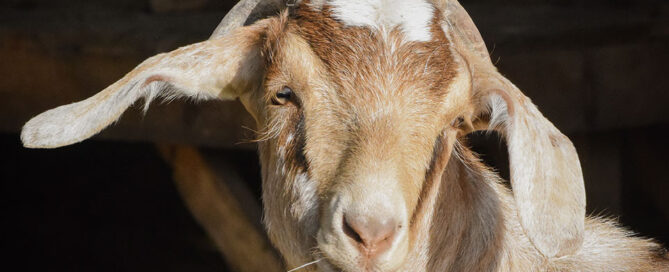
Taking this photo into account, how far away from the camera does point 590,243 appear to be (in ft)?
11.3

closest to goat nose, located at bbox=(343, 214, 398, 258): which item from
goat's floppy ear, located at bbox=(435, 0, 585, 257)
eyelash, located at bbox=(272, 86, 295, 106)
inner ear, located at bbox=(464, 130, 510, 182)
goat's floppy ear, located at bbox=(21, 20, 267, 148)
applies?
goat's floppy ear, located at bbox=(435, 0, 585, 257)

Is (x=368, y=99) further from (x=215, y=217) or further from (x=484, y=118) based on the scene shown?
(x=215, y=217)

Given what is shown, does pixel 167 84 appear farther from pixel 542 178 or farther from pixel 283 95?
pixel 542 178

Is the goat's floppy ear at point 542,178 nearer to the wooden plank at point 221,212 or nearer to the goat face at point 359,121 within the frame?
the goat face at point 359,121

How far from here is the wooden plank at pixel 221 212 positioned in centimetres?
546

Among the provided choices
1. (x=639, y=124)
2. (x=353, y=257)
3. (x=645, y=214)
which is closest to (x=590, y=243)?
(x=353, y=257)

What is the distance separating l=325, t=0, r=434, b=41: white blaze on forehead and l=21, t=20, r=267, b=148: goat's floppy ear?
1.11ft

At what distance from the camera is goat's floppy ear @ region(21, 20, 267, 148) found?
9.01 feet

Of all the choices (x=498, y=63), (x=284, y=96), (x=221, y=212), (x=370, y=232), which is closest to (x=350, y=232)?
(x=370, y=232)

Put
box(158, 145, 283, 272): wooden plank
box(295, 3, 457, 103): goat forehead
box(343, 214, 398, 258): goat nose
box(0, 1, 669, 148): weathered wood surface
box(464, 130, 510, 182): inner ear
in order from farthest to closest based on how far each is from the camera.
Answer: box(158, 145, 283, 272): wooden plank < box(464, 130, 510, 182): inner ear < box(0, 1, 669, 148): weathered wood surface < box(295, 3, 457, 103): goat forehead < box(343, 214, 398, 258): goat nose

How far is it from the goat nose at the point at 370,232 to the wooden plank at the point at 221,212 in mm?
3112

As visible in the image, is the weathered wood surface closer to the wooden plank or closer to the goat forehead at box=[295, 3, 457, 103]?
the wooden plank

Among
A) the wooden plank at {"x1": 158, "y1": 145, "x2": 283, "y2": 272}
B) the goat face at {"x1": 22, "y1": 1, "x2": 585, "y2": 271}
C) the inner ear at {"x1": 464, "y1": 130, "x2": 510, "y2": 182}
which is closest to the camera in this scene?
the goat face at {"x1": 22, "y1": 1, "x2": 585, "y2": 271}

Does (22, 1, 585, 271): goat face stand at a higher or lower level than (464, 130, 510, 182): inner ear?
higher
